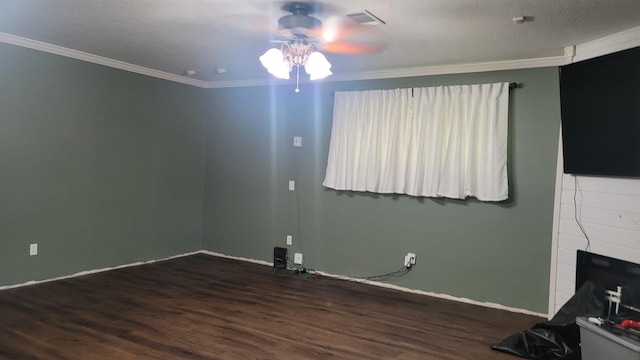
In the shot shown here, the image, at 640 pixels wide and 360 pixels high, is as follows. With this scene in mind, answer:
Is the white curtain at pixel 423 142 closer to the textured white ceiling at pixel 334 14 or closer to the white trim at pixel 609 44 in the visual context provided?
the textured white ceiling at pixel 334 14

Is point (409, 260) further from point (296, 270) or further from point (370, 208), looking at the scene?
point (296, 270)

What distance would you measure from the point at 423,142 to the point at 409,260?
1.26 metres

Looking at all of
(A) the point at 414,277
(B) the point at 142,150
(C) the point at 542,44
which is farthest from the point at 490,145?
(B) the point at 142,150

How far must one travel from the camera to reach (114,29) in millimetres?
3535

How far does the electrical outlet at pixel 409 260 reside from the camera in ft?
15.0

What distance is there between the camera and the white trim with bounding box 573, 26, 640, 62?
3.09 metres

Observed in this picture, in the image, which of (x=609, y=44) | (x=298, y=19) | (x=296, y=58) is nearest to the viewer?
(x=298, y=19)

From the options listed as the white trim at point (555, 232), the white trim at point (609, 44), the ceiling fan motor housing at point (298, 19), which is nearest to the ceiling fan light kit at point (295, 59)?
the ceiling fan motor housing at point (298, 19)

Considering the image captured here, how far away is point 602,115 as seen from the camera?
10.6 ft

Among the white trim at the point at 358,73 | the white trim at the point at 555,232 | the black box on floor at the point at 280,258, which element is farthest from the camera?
the black box on floor at the point at 280,258

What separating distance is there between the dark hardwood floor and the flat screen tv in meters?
1.51

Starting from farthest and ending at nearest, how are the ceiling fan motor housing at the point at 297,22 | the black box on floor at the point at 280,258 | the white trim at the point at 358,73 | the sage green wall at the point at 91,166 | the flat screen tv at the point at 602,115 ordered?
the black box on floor at the point at 280,258, the sage green wall at the point at 91,166, the white trim at the point at 358,73, the flat screen tv at the point at 602,115, the ceiling fan motor housing at the point at 297,22

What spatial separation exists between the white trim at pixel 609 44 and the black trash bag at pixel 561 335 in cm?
178

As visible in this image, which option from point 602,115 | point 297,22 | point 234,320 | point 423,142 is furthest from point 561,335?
point 297,22
